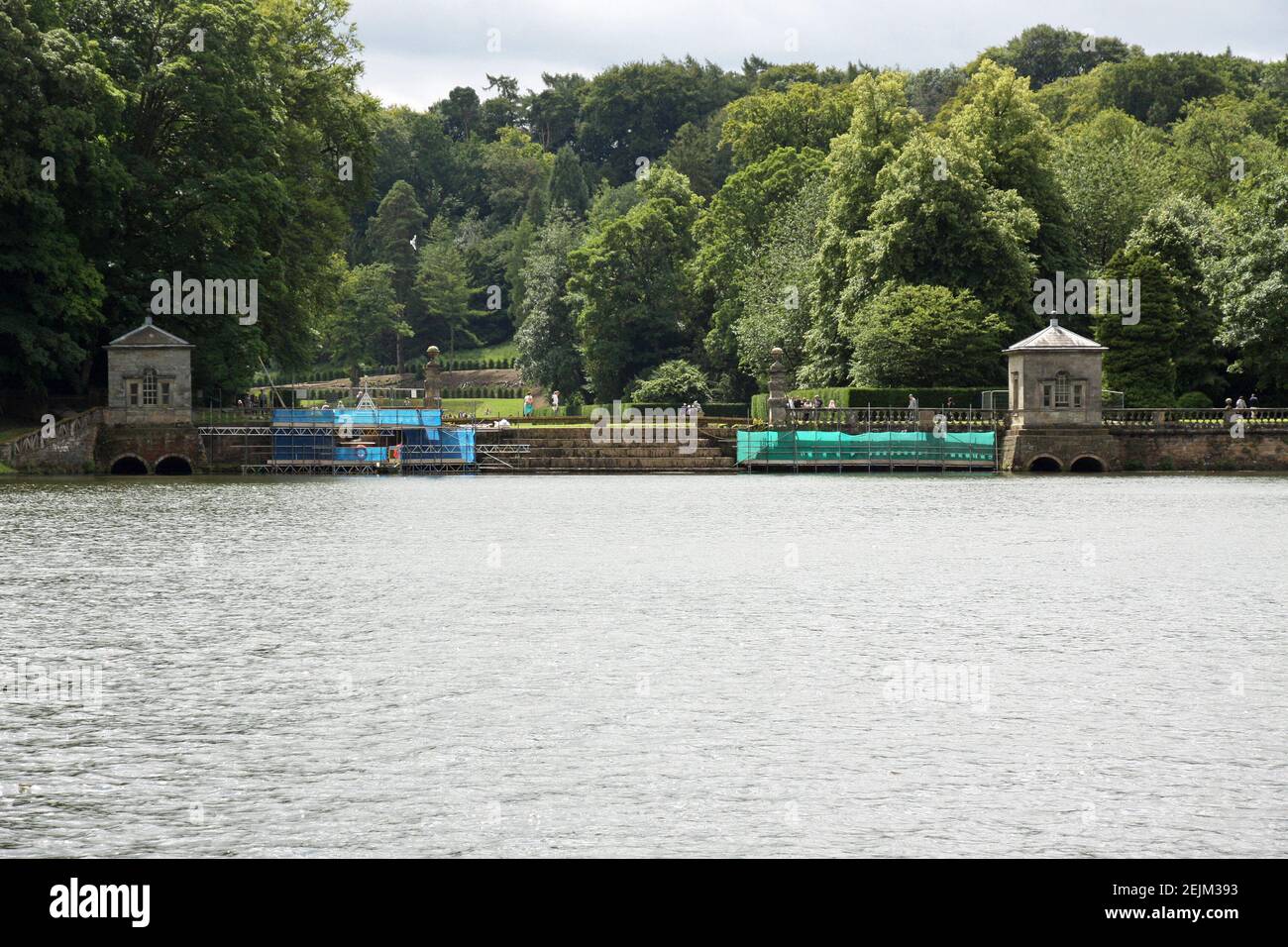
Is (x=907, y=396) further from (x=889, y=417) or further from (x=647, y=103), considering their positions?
(x=647, y=103)

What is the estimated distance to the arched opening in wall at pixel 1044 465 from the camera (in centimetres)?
6500

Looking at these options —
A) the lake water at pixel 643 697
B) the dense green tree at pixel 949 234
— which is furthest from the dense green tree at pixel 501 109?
the lake water at pixel 643 697

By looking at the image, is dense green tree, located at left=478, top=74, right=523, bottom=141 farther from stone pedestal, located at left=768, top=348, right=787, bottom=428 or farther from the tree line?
stone pedestal, located at left=768, top=348, right=787, bottom=428

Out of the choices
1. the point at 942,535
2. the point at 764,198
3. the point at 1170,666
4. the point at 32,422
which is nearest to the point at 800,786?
the point at 1170,666

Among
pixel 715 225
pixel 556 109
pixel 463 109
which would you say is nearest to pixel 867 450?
pixel 715 225

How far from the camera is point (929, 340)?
230 feet

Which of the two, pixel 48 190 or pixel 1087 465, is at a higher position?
pixel 48 190

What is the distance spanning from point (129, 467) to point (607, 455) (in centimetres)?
1986

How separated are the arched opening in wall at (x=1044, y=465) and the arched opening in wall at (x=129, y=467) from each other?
1440 inches

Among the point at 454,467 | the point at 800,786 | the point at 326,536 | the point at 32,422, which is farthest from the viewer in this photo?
the point at 454,467

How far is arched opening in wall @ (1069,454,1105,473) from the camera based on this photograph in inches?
2547
